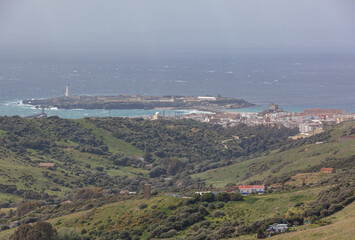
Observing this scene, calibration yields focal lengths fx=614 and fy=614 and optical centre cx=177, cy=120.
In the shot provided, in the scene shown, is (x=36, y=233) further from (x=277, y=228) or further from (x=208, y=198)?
(x=277, y=228)

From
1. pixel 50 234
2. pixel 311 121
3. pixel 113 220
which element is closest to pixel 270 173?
pixel 113 220

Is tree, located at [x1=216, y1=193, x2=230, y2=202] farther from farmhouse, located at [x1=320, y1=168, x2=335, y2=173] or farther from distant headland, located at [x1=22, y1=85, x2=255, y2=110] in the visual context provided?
distant headland, located at [x1=22, y1=85, x2=255, y2=110]

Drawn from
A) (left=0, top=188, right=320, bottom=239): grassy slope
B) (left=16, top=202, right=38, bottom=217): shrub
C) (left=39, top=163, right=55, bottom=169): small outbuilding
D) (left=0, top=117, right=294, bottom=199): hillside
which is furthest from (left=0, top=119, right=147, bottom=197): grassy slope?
(left=0, top=188, right=320, bottom=239): grassy slope

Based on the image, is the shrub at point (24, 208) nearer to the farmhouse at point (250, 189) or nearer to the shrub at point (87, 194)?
the shrub at point (87, 194)

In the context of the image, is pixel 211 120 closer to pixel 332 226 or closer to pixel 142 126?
pixel 142 126

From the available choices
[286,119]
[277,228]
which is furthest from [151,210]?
[286,119]

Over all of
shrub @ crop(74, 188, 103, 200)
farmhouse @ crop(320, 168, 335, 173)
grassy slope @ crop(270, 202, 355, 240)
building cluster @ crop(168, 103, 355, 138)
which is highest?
grassy slope @ crop(270, 202, 355, 240)

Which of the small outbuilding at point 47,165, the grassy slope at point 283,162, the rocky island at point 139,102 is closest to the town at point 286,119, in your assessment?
the rocky island at point 139,102
